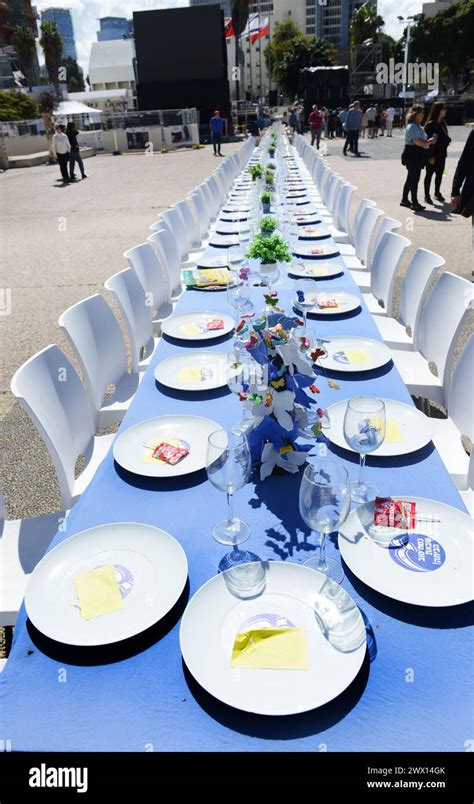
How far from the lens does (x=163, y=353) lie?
309 centimetres

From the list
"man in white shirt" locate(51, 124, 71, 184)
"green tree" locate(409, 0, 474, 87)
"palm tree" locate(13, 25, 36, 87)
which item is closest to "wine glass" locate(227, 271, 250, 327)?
"man in white shirt" locate(51, 124, 71, 184)

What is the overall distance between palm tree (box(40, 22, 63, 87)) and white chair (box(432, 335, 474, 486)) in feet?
213

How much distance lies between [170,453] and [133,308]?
1.99 m

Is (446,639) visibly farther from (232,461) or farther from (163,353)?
(163,353)

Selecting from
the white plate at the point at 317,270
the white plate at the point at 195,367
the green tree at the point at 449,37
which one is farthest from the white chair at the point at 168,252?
the green tree at the point at 449,37

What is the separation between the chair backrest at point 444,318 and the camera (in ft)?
10.4

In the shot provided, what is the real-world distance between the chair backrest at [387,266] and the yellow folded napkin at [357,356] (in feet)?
5.74

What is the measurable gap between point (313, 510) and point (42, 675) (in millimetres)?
768

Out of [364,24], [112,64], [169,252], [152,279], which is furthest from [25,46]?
[152,279]

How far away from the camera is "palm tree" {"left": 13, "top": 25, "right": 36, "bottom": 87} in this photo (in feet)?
180

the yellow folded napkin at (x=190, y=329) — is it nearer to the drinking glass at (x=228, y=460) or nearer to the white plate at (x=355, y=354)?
the white plate at (x=355, y=354)

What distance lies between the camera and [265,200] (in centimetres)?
579
